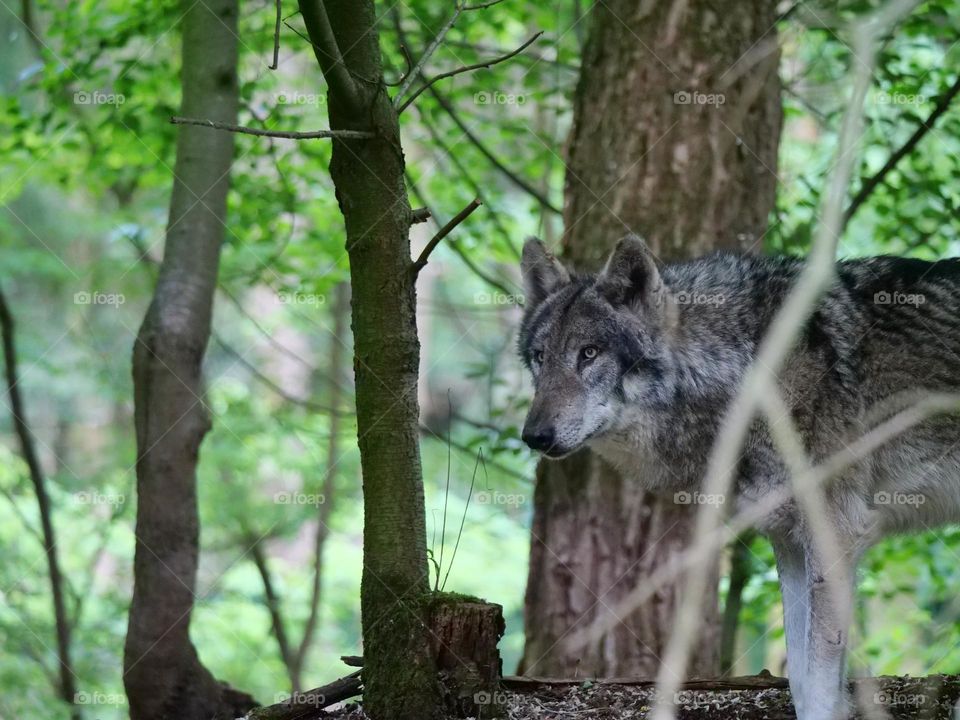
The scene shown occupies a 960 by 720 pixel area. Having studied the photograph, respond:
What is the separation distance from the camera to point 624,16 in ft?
23.0

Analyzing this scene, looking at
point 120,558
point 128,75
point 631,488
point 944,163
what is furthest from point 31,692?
point 944,163

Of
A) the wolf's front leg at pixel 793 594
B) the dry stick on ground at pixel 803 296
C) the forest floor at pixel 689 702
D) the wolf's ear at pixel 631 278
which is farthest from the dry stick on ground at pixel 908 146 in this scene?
the dry stick on ground at pixel 803 296

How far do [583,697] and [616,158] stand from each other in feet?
12.6

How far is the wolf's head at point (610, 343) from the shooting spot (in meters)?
5.03

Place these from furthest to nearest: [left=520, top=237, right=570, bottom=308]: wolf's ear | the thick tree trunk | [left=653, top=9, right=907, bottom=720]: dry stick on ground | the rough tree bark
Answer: the thick tree trunk, [left=520, top=237, right=570, bottom=308]: wolf's ear, the rough tree bark, [left=653, top=9, right=907, bottom=720]: dry stick on ground

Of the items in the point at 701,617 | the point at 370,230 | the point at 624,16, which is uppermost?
the point at 624,16

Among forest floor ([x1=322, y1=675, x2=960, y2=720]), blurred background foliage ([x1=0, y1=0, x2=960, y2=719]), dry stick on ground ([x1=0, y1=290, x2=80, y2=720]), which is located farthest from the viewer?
dry stick on ground ([x1=0, y1=290, x2=80, y2=720])

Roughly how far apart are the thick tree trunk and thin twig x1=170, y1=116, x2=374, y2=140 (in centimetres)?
311

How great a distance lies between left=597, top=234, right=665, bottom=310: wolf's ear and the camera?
507 cm

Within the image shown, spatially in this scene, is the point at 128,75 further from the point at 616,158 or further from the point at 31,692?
the point at 31,692

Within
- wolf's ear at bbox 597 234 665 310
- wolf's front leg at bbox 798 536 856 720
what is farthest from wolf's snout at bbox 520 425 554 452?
wolf's front leg at bbox 798 536 856 720

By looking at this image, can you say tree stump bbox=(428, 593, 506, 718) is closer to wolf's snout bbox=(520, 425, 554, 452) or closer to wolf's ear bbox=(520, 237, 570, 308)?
wolf's snout bbox=(520, 425, 554, 452)

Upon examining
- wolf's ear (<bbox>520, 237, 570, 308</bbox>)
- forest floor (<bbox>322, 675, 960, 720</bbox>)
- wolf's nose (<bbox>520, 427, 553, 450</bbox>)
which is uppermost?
wolf's ear (<bbox>520, 237, 570, 308</bbox>)

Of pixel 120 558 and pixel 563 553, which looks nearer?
pixel 563 553
